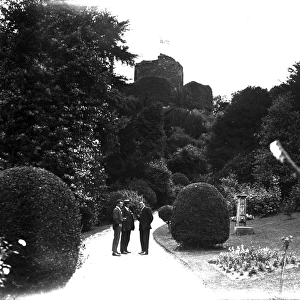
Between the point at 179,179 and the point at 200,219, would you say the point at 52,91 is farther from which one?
the point at 179,179

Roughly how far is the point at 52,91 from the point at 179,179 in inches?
972

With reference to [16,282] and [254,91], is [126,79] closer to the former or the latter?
[254,91]

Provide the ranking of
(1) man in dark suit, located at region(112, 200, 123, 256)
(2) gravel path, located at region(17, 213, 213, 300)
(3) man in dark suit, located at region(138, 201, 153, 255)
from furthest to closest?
(3) man in dark suit, located at region(138, 201, 153, 255) → (1) man in dark suit, located at region(112, 200, 123, 256) → (2) gravel path, located at region(17, 213, 213, 300)

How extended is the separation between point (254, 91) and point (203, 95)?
4612 cm

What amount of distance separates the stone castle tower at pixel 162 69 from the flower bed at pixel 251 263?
226ft

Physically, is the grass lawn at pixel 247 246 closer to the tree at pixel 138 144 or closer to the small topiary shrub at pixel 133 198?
the small topiary shrub at pixel 133 198

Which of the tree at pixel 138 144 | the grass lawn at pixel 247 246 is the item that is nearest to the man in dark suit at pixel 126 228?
the grass lawn at pixel 247 246

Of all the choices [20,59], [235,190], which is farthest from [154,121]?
[20,59]

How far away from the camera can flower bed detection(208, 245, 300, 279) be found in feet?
28.1

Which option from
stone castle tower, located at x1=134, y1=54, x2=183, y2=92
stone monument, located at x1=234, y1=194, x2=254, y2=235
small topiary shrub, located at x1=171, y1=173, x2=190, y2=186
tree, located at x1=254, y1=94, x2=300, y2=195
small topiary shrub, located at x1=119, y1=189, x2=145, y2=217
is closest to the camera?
stone monument, located at x1=234, y1=194, x2=254, y2=235

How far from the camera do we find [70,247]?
6918 mm

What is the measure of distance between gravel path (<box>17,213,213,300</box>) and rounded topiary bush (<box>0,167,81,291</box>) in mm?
325

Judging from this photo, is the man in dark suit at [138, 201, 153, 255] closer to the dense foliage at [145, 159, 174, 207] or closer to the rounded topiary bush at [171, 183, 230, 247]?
the rounded topiary bush at [171, 183, 230, 247]

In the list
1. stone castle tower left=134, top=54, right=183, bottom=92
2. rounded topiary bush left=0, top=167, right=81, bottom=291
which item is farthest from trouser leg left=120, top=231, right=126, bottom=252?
stone castle tower left=134, top=54, right=183, bottom=92
